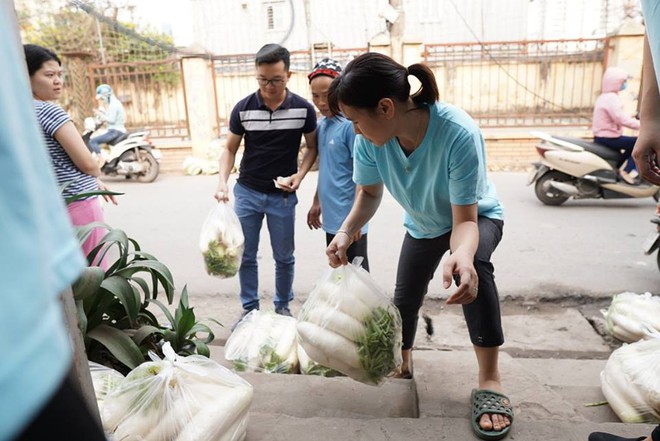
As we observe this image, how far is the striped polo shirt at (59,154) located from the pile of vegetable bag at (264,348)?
1.16 m

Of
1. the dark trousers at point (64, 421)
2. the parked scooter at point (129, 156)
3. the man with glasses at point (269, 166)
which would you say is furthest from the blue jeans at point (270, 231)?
the parked scooter at point (129, 156)

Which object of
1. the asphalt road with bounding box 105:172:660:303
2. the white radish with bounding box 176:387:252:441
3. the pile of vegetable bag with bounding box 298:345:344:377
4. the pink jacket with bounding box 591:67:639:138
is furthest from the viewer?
the pink jacket with bounding box 591:67:639:138

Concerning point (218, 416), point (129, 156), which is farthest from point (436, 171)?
point (129, 156)

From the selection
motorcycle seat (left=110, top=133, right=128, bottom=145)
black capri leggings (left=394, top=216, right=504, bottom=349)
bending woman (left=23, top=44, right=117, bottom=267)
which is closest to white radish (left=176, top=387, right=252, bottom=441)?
black capri leggings (left=394, top=216, right=504, bottom=349)

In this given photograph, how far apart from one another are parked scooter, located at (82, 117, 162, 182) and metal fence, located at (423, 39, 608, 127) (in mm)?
5751

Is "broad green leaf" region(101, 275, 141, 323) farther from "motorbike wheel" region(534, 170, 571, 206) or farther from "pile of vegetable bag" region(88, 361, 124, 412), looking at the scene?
"motorbike wheel" region(534, 170, 571, 206)

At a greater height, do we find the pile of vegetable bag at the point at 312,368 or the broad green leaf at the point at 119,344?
the broad green leaf at the point at 119,344

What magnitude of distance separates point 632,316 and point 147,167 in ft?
26.8

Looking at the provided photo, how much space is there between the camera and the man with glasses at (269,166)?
10.9 feet

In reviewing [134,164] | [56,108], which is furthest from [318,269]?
[134,164]

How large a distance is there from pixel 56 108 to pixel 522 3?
19262mm

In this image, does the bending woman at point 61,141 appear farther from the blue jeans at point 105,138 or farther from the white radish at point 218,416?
the blue jeans at point 105,138

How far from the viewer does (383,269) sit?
4.58 metres

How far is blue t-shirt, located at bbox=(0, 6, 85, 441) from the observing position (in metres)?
0.49
